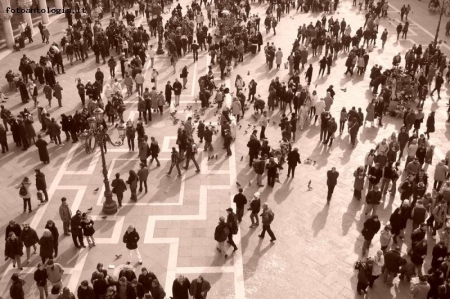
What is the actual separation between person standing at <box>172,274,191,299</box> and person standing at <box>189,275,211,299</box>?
5.4 inches

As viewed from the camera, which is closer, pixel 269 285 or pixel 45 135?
pixel 269 285

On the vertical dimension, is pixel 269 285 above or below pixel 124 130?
below

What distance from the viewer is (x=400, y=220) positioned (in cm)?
1507

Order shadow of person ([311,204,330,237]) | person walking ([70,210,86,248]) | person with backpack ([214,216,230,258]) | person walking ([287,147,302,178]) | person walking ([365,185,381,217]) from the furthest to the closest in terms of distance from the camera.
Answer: person walking ([287,147,302,178]) < shadow of person ([311,204,330,237]) < person walking ([365,185,381,217]) < person walking ([70,210,86,248]) < person with backpack ([214,216,230,258])

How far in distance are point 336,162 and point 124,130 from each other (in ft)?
28.8

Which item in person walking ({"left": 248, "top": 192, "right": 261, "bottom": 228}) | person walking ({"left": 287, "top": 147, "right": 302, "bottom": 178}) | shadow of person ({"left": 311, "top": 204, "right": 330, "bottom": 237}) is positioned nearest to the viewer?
person walking ({"left": 248, "top": 192, "right": 261, "bottom": 228})

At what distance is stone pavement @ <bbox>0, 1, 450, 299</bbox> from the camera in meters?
14.2

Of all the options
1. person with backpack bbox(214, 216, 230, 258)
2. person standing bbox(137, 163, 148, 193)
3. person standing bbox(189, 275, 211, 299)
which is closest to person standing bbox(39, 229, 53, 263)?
person standing bbox(137, 163, 148, 193)

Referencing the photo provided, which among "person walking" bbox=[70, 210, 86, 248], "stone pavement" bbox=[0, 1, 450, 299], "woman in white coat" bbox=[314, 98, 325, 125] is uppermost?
"woman in white coat" bbox=[314, 98, 325, 125]

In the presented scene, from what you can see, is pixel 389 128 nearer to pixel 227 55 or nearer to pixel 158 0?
pixel 227 55

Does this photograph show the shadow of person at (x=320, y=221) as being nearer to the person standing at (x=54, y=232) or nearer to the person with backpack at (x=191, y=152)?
the person with backpack at (x=191, y=152)

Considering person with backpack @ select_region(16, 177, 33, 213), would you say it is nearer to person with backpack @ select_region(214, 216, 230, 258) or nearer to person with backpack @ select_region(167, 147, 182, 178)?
person with backpack @ select_region(167, 147, 182, 178)

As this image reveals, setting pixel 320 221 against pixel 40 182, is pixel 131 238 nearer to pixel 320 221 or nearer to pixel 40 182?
pixel 40 182

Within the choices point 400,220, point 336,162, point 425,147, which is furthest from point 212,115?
point 400,220
